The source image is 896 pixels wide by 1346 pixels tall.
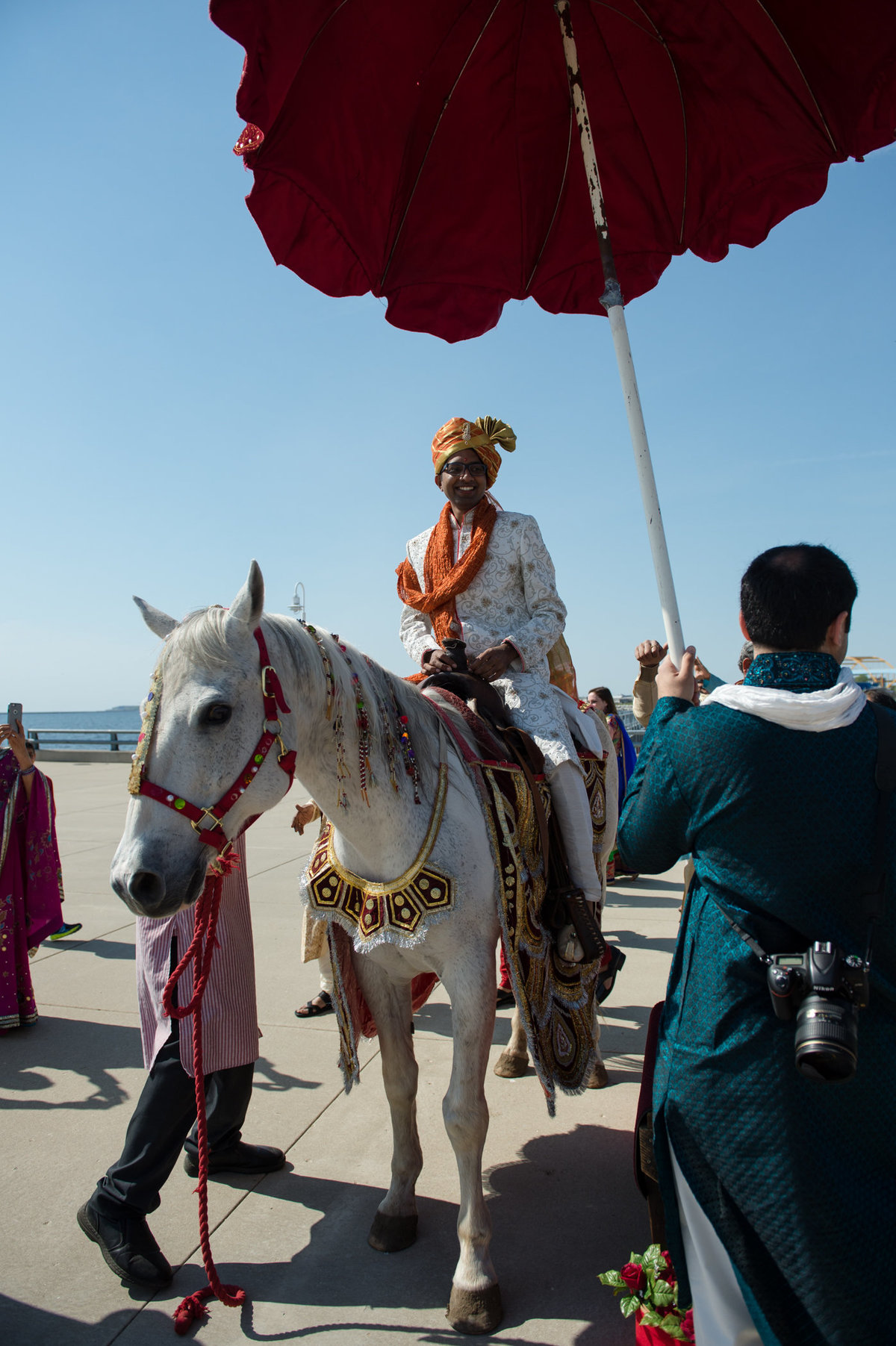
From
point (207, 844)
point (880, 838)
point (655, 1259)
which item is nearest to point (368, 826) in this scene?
point (207, 844)

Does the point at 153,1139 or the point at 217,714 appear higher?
the point at 217,714

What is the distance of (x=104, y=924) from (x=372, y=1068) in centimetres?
355

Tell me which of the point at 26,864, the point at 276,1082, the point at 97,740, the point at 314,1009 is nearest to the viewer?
the point at 276,1082

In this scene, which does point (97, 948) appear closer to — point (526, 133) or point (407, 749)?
point (407, 749)

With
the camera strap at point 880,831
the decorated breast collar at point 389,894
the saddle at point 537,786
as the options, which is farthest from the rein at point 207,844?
the camera strap at point 880,831

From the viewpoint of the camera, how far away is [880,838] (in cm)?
152

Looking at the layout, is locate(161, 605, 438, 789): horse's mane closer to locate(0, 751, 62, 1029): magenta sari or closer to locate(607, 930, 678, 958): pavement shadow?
locate(0, 751, 62, 1029): magenta sari

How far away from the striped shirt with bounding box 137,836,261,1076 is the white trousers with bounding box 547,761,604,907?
118 centimetres

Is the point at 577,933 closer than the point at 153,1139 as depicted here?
No

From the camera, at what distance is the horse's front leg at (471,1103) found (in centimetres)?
236

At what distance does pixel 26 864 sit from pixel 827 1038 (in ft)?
15.6

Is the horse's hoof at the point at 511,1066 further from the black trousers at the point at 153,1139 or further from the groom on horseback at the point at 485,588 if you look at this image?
the black trousers at the point at 153,1139

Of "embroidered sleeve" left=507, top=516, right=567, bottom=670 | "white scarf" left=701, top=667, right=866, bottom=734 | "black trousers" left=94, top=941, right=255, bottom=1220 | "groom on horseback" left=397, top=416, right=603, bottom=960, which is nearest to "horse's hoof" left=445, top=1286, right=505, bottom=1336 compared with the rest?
"black trousers" left=94, top=941, right=255, bottom=1220

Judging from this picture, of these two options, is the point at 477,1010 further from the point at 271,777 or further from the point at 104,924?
the point at 104,924
